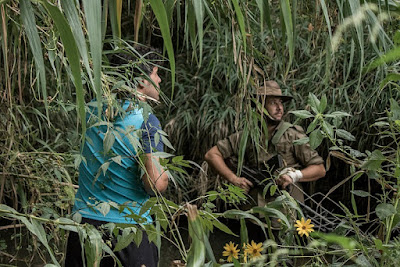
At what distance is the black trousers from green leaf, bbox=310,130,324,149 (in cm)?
91

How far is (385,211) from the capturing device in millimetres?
1402

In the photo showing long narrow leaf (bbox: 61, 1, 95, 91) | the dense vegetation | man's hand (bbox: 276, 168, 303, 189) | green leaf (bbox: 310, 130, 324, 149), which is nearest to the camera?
long narrow leaf (bbox: 61, 1, 95, 91)

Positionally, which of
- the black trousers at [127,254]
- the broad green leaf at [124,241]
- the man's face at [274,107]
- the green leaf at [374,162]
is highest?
the green leaf at [374,162]

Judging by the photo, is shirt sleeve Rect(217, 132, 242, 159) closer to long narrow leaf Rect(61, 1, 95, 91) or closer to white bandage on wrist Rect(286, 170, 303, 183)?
white bandage on wrist Rect(286, 170, 303, 183)

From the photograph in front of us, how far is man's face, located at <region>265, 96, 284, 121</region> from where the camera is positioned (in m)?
3.89

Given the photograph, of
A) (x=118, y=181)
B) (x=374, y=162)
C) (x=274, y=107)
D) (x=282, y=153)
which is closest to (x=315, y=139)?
(x=374, y=162)

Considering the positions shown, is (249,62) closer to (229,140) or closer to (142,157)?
(142,157)

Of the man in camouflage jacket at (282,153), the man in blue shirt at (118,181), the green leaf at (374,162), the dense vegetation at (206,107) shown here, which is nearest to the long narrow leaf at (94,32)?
the dense vegetation at (206,107)

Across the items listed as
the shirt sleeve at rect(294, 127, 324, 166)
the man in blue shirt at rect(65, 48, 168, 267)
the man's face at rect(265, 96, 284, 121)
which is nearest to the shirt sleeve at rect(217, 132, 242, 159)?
the man's face at rect(265, 96, 284, 121)

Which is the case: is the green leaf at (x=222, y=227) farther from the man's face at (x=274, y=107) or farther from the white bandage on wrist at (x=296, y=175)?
the man's face at (x=274, y=107)

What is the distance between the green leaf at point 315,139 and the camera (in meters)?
1.63

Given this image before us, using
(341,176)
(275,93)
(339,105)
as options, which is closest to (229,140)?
(275,93)

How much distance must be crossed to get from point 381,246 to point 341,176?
4548 millimetres

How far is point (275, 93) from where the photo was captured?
386 centimetres
